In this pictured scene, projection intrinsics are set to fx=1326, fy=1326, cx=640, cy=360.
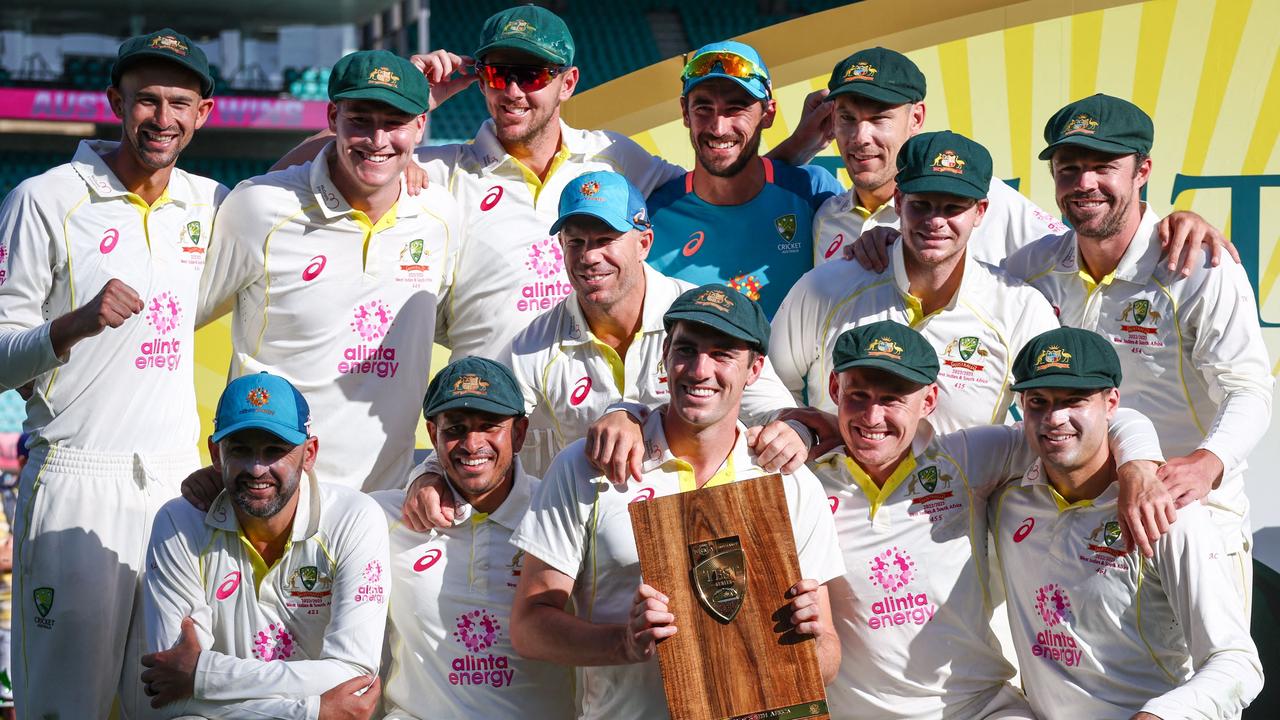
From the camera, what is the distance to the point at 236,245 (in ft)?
15.7

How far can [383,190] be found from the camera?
4.78 m

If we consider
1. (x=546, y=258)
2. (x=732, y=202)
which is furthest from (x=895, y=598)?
(x=546, y=258)

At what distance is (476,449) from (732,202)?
5.09ft

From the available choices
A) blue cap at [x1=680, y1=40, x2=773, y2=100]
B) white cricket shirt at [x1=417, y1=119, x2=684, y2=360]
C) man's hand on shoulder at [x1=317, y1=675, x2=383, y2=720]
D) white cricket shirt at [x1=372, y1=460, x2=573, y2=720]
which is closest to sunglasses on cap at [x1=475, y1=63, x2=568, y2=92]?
white cricket shirt at [x1=417, y1=119, x2=684, y2=360]

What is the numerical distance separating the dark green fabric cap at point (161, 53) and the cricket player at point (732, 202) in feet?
5.82

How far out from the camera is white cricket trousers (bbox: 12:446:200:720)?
14.9 feet

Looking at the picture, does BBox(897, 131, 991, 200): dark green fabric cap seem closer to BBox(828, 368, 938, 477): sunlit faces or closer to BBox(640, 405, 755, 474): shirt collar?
BBox(828, 368, 938, 477): sunlit faces

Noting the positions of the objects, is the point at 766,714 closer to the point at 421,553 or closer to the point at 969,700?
the point at 969,700

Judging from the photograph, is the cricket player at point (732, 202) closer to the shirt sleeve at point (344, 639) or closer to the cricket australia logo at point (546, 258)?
the cricket australia logo at point (546, 258)

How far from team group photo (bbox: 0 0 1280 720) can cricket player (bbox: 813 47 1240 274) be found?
2 centimetres

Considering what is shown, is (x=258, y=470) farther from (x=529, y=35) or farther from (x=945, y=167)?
(x=945, y=167)

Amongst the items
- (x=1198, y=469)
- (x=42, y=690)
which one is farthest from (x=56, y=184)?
(x=1198, y=469)

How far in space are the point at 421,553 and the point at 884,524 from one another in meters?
1.52

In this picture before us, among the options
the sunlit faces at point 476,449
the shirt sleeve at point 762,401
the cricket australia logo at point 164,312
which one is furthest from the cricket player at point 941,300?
the cricket australia logo at point 164,312
